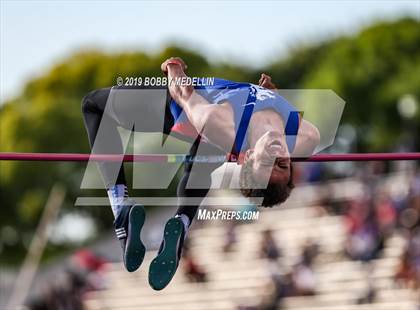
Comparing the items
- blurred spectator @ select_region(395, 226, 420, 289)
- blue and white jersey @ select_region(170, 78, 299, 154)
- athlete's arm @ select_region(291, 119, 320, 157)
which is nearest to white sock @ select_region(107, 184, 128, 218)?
blue and white jersey @ select_region(170, 78, 299, 154)

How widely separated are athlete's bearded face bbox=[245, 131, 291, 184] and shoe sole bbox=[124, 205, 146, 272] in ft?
3.52

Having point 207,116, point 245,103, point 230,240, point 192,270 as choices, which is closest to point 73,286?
point 192,270

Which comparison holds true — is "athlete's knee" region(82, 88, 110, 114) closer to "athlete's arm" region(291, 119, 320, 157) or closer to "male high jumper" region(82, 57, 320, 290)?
"male high jumper" region(82, 57, 320, 290)

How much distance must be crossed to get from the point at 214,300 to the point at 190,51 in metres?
18.1

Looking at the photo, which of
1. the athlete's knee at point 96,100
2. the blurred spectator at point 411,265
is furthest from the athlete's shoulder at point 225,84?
the blurred spectator at point 411,265

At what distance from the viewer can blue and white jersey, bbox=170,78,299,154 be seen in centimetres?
969

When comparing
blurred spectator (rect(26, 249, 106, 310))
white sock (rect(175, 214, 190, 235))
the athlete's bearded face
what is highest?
the athlete's bearded face

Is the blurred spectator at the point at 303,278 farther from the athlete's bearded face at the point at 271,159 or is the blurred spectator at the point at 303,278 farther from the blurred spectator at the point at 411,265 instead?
the athlete's bearded face at the point at 271,159

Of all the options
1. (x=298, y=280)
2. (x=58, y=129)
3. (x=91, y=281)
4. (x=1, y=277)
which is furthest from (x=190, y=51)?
(x=298, y=280)

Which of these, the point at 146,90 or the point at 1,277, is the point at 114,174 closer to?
the point at 146,90

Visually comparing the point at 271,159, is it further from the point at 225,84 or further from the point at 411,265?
the point at 411,265

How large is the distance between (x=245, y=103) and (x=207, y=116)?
1.32ft

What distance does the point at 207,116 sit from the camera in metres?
9.51

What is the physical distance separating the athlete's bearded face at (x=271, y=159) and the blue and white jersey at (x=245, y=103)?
197mm
